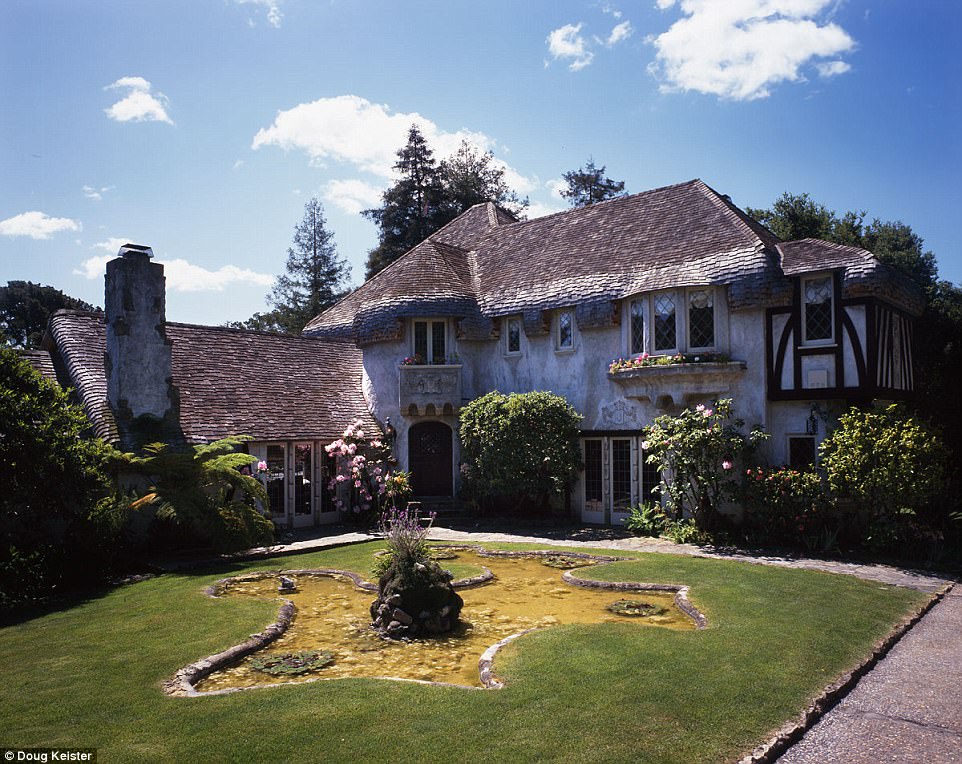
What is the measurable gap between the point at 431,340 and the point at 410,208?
23.3m

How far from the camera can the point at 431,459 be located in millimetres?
22344

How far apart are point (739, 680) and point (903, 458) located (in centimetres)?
908

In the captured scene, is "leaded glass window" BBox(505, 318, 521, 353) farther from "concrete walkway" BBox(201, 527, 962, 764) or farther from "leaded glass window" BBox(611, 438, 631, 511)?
"concrete walkway" BBox(201, 527, 962, 764)

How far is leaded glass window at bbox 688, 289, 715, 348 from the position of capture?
18.4 meters

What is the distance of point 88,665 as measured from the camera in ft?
25.8

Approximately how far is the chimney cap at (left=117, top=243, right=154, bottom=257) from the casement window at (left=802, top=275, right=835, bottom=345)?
1603cm

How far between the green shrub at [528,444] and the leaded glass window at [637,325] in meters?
2.51

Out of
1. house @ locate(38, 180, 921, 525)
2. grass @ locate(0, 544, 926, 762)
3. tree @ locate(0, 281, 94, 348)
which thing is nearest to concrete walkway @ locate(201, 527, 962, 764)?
grass @ locate(0, 544, 926, 762)

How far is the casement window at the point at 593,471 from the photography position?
66.8 feet

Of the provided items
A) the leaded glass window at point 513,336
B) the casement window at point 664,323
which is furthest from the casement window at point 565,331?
the casement window at point 664,323

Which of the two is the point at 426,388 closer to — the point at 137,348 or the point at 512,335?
the point at 512,335

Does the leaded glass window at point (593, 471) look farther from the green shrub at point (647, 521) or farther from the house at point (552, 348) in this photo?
the green shrub at point (647, 521)

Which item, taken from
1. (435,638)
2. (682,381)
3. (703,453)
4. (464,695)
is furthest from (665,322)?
(464,695)

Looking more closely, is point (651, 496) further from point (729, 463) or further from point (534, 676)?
point (534, 676)
